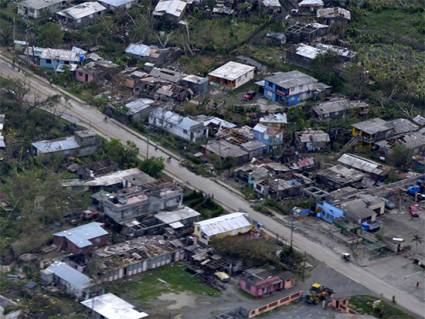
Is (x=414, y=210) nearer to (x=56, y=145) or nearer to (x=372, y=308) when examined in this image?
(x=372, y=308)

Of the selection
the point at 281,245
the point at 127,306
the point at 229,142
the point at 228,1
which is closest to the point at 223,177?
the point at 229,142

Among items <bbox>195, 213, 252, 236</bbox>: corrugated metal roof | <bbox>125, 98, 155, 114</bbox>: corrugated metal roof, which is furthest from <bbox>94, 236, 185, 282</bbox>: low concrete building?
<bbox>125, 98, 155, 114</bbox>: corrugated metal roof

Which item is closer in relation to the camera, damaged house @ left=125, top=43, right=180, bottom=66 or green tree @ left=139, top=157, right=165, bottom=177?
green tree @ left=139, top=157, right=165, bottom=177

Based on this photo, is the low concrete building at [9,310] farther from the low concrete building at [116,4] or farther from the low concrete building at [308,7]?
the low concrete building at [308,7]

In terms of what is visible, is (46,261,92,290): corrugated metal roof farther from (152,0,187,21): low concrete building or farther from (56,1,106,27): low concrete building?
(152,0,187,21): low concrete building

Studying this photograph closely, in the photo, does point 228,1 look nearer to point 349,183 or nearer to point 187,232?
point 349,183

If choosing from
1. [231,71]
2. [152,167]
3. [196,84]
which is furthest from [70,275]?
[231,71]
